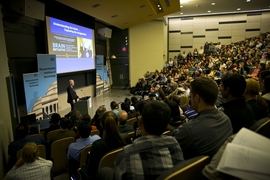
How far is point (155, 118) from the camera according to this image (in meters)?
1.18

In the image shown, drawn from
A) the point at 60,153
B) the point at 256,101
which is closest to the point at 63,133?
the point at 60,153

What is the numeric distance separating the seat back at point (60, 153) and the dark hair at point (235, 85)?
2120 millimetres

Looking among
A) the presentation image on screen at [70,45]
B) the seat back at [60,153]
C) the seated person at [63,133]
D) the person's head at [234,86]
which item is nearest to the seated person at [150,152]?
the person's head at [234,86]

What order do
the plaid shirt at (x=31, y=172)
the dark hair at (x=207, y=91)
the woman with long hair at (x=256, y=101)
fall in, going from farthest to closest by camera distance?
the woman with long hair at (x=256, y=101) < the plaid shirt at (x=31, y=172) < the dark hair at (x=207, y=91)

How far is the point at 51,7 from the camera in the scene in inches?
248

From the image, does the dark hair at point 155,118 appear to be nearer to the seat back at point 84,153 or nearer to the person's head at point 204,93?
the person's head at point 204,93

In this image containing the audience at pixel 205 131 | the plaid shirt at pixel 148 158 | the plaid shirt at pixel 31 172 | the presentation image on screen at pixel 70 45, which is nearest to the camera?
the plaid shirt at pixel 148 158

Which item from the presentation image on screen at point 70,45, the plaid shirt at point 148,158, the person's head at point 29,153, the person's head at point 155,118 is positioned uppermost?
the presentation image on screen at point 70,45

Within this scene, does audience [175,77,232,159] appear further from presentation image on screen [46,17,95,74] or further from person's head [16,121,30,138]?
presentation image on screen [46,17,95,74]

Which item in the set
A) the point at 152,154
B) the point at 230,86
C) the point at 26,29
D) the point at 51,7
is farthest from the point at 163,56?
the point at 152,154

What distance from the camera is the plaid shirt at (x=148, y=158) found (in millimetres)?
1083

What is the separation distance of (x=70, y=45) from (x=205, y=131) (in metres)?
7.15

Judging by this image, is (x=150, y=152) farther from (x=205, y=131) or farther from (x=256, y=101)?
(x=256, y=101)

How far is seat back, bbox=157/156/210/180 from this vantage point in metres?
0.95
